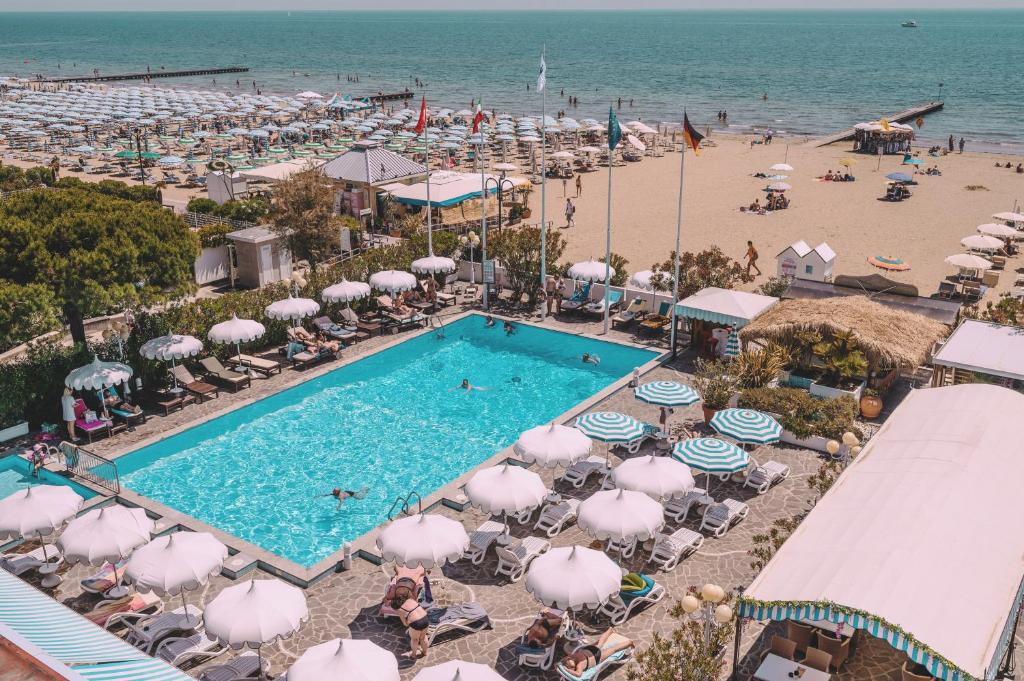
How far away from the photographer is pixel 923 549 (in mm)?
9930

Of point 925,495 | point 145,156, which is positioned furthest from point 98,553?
point 145,156

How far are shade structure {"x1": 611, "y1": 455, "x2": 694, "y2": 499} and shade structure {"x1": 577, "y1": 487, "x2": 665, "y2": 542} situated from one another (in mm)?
620

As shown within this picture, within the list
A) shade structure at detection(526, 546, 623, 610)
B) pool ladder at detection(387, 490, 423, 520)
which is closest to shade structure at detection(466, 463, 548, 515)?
pool ladder at detection(387, 490, 423, 520)

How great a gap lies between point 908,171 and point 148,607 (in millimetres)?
45713

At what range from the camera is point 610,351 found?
2300 centimetres

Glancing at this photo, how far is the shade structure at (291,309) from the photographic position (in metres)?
21.3

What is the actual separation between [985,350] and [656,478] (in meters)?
8.86

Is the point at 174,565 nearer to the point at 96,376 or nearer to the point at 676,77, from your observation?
the point at 96,376

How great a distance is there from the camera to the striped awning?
6.95 meters

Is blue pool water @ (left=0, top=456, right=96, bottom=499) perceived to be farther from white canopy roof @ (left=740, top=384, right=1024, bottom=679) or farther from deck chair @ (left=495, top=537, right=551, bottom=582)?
white canopy roof @ (left=740, top=384, right=1024, bottom=679)

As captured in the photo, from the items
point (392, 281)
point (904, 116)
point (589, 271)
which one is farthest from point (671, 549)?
point (904, 116)

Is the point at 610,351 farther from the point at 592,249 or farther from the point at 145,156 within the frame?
the point at 145,156

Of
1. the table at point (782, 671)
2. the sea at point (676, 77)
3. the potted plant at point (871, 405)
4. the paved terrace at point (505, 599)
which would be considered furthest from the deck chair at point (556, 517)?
the sea at point (676, 77)

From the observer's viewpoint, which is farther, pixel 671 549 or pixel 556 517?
pixel 556 517
